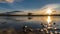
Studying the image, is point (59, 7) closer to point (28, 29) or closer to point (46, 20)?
point (46, 20)

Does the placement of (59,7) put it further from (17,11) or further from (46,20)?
(17,11)

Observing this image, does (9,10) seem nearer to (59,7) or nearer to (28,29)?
(28,29)

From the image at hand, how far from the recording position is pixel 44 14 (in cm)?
158

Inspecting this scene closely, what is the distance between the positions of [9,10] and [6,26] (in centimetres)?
16

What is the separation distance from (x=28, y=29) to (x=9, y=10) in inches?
10.7

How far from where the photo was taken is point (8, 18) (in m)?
1.57

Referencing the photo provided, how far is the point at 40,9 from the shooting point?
158 cm

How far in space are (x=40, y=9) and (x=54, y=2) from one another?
0.16 m

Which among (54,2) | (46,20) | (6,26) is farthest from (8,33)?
(54,2)

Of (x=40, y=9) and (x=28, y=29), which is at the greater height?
(x=40, y=9)

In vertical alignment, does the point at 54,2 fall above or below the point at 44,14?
above

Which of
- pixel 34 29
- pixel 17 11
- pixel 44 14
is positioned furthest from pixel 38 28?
pixel 17 11

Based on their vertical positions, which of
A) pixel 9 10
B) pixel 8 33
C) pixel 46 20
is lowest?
pixel 8 33

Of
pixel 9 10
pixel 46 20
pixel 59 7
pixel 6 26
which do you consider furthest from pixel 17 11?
pixel 59 7
